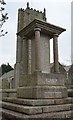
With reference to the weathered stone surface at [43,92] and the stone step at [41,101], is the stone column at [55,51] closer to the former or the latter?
the weathered stone surface at [43,92]

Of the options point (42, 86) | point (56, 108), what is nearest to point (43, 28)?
point (42, 86)

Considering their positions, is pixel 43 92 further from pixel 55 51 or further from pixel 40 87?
pixel 55 51

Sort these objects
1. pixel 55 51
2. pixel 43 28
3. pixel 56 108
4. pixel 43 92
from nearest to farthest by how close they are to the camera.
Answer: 1. pixel 56 108
2. pixel 43 92
3. pixel 43 28
4. pixel 55 51

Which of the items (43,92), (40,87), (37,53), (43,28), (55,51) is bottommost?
(43,92)

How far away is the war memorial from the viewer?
5029mm

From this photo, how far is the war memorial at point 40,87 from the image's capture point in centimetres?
503

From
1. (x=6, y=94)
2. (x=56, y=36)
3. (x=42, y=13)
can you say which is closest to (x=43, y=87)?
(x=56, y=36)

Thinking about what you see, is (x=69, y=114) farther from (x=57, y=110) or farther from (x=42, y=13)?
(x=42, y=13)

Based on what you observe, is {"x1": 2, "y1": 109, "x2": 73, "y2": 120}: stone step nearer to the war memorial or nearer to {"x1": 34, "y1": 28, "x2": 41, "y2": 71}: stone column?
the war memorial

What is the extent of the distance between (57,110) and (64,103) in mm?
661

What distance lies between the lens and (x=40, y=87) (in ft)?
19.2

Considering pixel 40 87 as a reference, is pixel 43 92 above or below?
below

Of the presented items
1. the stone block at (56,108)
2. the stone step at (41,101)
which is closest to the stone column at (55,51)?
the stone step at (41,101)

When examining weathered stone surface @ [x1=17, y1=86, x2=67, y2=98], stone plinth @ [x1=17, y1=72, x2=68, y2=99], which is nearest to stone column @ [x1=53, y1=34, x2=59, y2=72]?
stone plinth @ [x1=17, y1=72, x2=68, y2=99]
